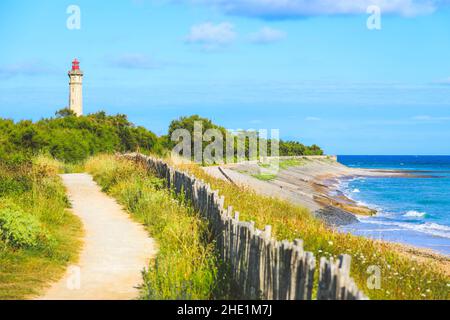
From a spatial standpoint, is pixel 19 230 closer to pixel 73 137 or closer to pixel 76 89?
pixel 73 137

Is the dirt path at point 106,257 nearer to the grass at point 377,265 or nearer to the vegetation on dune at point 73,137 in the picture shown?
the grass at point 377,265

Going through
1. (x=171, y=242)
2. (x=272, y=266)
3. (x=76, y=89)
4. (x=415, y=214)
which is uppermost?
(x=76, y=89)

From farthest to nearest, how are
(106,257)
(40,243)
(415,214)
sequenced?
1. (415,214)
2. (106,257)
3. (40,243)

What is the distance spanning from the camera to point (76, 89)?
55.9 metres

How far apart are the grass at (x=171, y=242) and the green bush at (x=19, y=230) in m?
2.08

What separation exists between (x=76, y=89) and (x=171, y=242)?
1850 inches

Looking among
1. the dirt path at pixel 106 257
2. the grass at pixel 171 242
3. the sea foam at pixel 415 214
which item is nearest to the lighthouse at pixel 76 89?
the sea foam at pixel 415 214

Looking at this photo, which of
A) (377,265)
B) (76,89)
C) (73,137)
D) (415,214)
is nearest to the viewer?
(377,265)

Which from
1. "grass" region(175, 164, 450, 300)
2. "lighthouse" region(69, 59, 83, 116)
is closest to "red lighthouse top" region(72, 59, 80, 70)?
"lighthouse" region(69, 59, 83, 116)

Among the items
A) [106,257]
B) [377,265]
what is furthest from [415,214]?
[106,257]

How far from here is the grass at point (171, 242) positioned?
7.95 meters

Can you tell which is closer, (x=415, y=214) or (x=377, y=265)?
(x=377, y=265)
